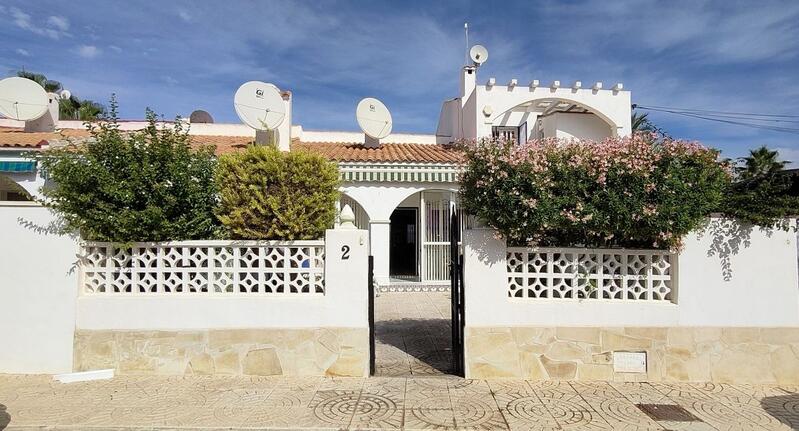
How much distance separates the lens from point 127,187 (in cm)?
698

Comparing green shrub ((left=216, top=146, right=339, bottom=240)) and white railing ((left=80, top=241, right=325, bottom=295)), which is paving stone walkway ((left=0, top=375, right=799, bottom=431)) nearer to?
white railing ((left=80, top=241, right=325, bottom=295))

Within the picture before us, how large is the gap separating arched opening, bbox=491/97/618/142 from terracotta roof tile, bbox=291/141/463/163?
332 centimetres

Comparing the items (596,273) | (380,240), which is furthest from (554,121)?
(596,273)

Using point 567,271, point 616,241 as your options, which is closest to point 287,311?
point 567,271

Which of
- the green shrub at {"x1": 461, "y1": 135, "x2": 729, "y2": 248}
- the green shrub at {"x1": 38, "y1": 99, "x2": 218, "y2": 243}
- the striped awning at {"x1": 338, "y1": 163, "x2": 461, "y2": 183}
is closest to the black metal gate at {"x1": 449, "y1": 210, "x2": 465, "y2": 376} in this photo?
the green shrub at {"x1": 461, "y1": 135, "x2": 729, "y2": 248}

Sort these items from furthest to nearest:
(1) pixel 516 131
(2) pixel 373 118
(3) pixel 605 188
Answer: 1. (1) pixel 516 131
2. (2) pixel 373 118
3. (3) pixel 605 188

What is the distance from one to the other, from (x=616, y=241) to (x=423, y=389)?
4171 millimetres

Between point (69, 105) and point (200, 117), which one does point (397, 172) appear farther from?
point (69, 105)

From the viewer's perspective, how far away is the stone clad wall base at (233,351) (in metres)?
7.23

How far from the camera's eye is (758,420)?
5.88 metres

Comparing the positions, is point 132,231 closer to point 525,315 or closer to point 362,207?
point 525,315

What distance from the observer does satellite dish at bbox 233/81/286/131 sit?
45.8 feet

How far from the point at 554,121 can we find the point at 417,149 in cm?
693

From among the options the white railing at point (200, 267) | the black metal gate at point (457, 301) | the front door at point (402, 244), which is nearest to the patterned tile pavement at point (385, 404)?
the black metal gate at point (457, 301)
